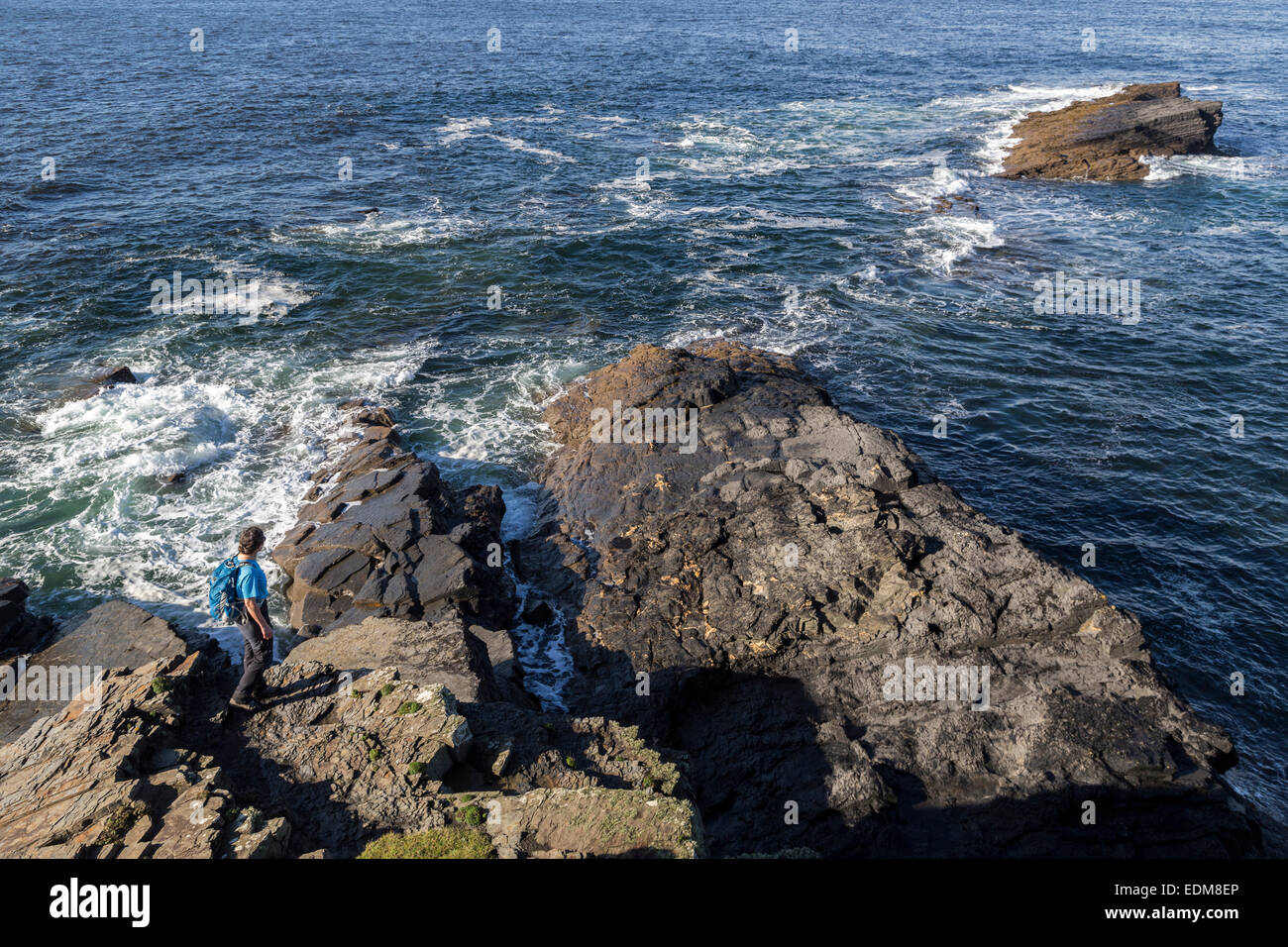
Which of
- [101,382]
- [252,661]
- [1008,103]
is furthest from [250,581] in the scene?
[1008,103]

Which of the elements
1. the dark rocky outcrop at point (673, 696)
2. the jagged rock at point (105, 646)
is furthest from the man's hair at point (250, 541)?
the jagged rock at point (105, 646)

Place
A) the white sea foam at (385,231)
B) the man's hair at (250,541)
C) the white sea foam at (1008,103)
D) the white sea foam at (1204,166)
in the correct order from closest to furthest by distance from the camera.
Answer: the man's hair at (250,541)
the white sea foam at (385,231)
the white sea foam at (1204,166)
the white sea foam at (1008,103)

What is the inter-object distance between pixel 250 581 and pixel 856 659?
1175 centimetres

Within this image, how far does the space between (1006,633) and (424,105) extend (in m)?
67.4

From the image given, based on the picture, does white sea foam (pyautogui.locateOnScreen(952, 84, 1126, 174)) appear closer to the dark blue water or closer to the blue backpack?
the dark blue water

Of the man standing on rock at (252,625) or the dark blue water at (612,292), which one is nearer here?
the man standing on rock at (252,625)

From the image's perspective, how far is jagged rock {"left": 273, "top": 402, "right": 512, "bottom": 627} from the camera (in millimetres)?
19484

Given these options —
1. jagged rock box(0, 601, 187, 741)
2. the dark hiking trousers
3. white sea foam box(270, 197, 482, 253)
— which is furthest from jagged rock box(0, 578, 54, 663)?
white sea foam box(270, 197, 482, 253)

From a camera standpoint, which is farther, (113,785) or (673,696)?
(673,696)

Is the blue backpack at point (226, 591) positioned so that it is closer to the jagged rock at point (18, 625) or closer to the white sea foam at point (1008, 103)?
the jagged rock at point (18, 625)

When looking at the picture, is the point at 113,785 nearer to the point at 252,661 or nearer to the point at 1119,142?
the point at 252,661

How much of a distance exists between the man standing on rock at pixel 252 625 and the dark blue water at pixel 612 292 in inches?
324

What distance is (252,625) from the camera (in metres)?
14.3

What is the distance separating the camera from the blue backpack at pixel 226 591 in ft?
45.9
